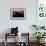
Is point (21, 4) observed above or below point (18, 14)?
above

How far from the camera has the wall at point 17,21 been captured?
748 cm

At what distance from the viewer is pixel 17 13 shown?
7.47 m

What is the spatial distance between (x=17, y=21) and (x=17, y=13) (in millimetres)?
379

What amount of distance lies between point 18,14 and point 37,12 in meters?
0.89

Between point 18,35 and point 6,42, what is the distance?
2.25ft

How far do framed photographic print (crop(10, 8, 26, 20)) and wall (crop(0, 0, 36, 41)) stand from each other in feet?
0.46

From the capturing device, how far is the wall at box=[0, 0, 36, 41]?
748 centimetres

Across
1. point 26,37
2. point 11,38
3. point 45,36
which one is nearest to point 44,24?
point 45,36

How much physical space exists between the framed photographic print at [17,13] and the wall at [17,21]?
5.5 inches

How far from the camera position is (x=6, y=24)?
7523 millimetres

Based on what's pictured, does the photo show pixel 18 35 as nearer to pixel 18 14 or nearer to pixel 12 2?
pixel 18 14

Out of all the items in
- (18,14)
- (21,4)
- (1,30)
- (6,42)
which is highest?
(21,4)

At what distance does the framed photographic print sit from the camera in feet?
24.5

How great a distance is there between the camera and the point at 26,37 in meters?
7.64
